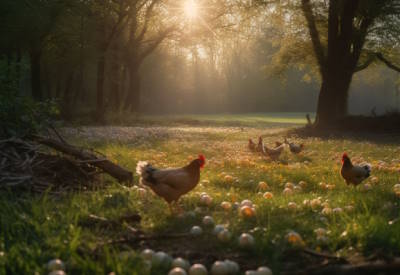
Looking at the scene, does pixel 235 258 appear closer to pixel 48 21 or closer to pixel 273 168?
pixel 273 168

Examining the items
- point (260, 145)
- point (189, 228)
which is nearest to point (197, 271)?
point (189, 228)

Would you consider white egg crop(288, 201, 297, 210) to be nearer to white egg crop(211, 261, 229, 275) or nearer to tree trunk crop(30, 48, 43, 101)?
white egg crop(211, 261, 229, 275)

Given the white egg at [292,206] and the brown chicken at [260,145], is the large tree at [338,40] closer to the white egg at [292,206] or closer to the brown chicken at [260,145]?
the brown chicken at [260,145]

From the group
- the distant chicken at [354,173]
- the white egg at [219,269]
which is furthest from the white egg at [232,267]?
the distant chicken at [354,173]

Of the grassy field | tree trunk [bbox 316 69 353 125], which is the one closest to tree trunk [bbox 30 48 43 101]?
tree trunk [bbox 316 69 353 125]

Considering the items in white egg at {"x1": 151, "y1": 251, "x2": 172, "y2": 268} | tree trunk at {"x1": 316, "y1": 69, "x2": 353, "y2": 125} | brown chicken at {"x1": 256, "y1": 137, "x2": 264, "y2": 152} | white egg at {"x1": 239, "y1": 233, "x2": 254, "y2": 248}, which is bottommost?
white egg at {"x1": 151, "y1": 251, "x2": 172, "y2": 268}

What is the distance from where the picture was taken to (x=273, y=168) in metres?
9.44

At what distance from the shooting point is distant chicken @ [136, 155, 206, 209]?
5012 millimetres

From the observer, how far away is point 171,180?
500cm

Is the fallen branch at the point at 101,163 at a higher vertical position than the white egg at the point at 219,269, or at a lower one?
higher

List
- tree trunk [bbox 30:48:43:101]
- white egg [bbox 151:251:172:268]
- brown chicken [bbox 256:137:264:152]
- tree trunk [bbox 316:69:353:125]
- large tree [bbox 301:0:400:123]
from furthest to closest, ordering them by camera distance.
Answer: tree trunk [bbox 30:48:43:101] < tree trunk [bbox 316:69:353:125] < large tree [bbox 301:0:400:123] < brown chicken [bbox 256:137:264:152] < white egg [bbox 151:251:172:268]

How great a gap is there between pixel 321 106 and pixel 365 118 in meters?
2.58

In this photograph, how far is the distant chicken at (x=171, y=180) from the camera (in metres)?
5.01

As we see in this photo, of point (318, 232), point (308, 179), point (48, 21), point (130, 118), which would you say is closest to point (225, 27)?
point (130, 118)
